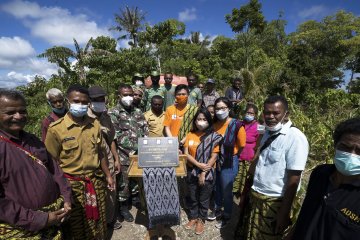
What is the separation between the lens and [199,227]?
3.76 meters

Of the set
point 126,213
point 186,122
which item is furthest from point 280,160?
point 126,213

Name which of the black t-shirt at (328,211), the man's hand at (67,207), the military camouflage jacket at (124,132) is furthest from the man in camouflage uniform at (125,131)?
the black t-shirt at (328,211)

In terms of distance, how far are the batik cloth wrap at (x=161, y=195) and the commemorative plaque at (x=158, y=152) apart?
0.25 feet

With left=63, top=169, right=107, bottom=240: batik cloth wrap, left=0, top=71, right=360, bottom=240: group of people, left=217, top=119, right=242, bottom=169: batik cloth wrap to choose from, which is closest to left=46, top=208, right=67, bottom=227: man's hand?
left=0, top=71, right=360, bottom=240: group of people

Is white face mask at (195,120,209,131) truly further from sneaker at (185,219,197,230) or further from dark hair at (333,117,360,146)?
dark hair at (333,117,360,146)

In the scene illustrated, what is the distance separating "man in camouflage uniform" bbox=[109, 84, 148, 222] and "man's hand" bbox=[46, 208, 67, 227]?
1.77 m

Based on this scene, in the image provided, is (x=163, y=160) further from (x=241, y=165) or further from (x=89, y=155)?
(x=241, y=165)

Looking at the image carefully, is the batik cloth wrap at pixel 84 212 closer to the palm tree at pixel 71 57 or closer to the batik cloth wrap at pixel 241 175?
the batik cloth wrap at pixel 241 175

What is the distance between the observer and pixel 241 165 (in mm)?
4434

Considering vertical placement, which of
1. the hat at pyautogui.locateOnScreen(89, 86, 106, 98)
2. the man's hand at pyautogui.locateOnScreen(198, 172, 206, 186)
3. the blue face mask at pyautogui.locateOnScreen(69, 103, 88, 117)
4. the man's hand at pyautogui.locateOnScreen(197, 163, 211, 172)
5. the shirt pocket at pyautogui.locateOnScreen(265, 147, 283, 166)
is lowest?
the man's hand at pyautogui.locateOnScreen(198, 172, 206, 186)

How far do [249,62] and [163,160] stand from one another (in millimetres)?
15799

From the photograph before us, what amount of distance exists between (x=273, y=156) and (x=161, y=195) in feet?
5.08

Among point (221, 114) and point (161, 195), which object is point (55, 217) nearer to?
point (161, 195)

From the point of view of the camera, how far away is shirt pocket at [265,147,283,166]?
2320 millimetres
